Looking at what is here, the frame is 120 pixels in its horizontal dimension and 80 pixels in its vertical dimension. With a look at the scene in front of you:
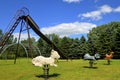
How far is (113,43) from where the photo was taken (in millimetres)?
67312

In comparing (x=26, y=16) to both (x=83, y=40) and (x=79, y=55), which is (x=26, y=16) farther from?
(x=83, y=40)

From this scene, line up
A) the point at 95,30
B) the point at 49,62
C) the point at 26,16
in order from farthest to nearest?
the point at 95,30, the point at 26,16, the point at 49,62

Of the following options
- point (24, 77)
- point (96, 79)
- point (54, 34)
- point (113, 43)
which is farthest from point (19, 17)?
point (54, 34)

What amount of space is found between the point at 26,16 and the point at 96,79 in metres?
22.1

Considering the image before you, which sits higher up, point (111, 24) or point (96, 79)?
point (111, 24)

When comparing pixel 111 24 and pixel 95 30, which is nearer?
pixel 111 24

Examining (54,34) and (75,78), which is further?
(54,34)

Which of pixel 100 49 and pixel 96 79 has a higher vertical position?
pixel 100 49

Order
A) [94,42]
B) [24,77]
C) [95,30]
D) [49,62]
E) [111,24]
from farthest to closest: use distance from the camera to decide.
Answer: [95,30] → [111,24] → [94,42] → [24,77] → [49,62]

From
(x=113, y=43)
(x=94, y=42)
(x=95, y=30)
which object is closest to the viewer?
(x=113, y=43)

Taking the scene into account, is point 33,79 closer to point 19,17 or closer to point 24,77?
point 24,77

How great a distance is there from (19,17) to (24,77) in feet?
63.8

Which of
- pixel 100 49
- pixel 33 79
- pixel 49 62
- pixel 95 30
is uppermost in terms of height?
pixel 95 30

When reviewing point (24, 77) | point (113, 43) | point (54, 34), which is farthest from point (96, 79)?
point (54, 34)
